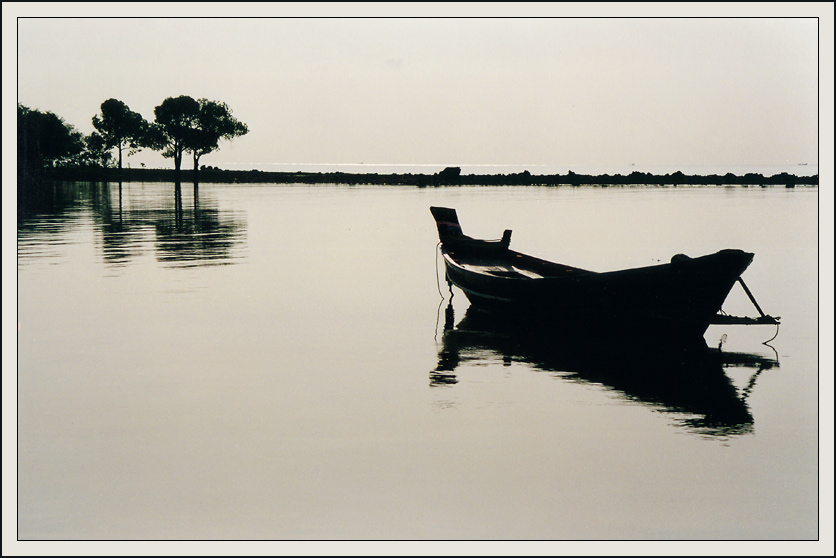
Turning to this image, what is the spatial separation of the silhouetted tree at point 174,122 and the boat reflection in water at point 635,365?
10826 cm

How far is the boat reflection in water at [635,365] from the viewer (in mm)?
10977

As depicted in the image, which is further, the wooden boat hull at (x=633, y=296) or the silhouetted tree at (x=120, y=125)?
the silhouetted tree at (x=120, y=125)

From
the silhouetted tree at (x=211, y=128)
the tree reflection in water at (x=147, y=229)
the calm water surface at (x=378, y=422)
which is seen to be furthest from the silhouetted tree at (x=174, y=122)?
the calm water surface at (x=378, y=422)

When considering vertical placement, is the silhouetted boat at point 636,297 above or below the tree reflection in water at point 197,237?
above

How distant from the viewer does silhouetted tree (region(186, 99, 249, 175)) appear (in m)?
119

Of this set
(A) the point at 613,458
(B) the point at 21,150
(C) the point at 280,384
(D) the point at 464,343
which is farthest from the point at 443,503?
(B) the point at 21,150

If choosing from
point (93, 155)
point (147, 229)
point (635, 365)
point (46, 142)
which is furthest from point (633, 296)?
point (93, 155)

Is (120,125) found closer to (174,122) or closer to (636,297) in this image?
(174,122)

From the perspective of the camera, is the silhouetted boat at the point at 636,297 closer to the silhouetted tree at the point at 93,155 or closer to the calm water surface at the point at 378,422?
the calm water surface at the point at 378,422

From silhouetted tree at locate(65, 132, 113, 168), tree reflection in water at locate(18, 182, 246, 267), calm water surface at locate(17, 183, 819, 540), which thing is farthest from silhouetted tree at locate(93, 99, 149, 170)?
calm water surface at locate(17, 183, 819, 540)

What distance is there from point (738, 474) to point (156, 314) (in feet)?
39.9

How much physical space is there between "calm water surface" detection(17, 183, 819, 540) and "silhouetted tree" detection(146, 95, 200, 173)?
100740 mm

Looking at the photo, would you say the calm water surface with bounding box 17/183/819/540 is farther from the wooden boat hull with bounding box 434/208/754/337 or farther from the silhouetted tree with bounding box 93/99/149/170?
the silhouetted tree with bounding box 93/99/149/170

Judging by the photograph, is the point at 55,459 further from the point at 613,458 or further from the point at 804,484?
the point at 804,484
